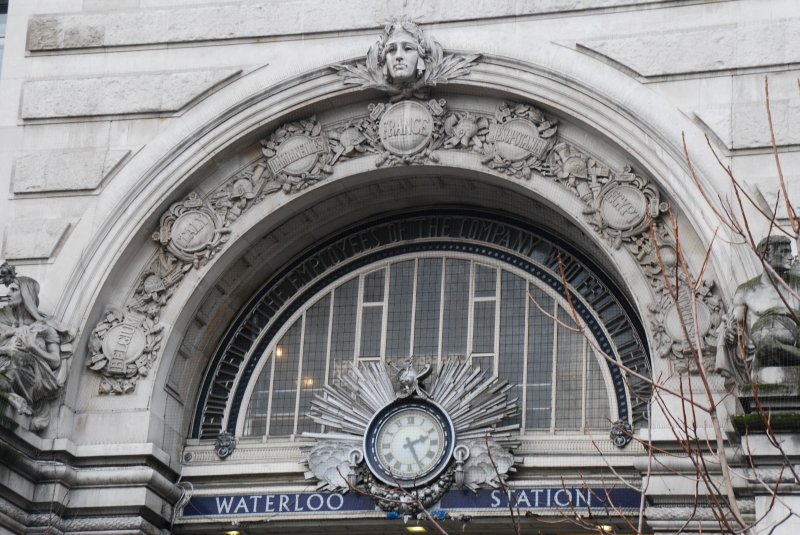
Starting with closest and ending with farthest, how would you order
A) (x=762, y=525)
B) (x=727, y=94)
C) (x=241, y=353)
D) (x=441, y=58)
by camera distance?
1. (x=762, y=525)
2. (x=727, y=94)
3. (x=441, y=58)
4. (x=241, y=353)

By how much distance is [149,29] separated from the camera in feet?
58.5

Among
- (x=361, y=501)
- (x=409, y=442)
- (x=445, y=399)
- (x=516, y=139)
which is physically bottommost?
(x=361, y=501)

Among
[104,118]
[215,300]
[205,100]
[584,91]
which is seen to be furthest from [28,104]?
[584,91]

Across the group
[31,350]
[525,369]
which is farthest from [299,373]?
[31,350]

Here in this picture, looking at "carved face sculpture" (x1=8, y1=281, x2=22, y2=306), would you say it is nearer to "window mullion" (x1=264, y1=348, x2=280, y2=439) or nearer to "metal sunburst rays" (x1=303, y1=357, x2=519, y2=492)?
"window mullion" (x1=264, y1=348, x2=280, y2=439)

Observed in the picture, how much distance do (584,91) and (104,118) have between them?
6085 mm

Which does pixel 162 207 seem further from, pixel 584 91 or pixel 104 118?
pixel 584 91

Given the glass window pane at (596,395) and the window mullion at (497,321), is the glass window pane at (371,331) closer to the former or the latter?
the window mullion at (497,321)

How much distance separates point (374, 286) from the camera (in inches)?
696

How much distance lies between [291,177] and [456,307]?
2.61m

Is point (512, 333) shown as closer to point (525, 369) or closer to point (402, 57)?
point (525, 369)

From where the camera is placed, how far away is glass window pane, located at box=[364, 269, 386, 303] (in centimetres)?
1756

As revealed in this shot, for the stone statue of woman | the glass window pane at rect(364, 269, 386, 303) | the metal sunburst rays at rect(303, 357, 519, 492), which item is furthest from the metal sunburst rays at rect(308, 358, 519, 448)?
the stone statue of woman

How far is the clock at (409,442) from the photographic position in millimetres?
15875
